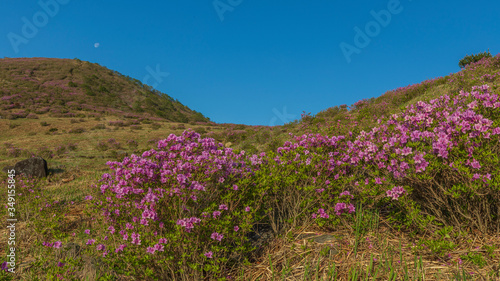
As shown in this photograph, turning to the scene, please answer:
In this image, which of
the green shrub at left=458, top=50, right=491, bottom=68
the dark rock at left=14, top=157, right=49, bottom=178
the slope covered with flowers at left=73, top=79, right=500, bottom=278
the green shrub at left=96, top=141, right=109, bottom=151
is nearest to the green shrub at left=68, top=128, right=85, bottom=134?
the green shrub at left=96, top=141, right=109, bottom=151

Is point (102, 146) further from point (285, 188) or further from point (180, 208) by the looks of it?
point (180, 208)

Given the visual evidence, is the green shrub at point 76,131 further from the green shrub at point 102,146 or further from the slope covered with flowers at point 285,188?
the slope covered with flowers at point 285,188

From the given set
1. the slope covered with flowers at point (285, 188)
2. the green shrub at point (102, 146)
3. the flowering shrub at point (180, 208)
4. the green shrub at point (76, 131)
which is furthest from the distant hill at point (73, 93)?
the slope covered with flowers at point (285, 188)

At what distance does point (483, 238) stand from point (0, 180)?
1377 centimetres

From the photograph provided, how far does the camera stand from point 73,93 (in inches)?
1607

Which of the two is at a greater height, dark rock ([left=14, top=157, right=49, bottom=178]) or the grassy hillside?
dark rock ([left=14, top=157, right=49, bottom=178])

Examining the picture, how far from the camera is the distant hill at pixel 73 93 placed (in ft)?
106

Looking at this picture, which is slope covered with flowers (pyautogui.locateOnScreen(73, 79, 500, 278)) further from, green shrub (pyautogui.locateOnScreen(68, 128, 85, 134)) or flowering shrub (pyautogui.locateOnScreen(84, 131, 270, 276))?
green shrub (pyautogui.locateOnScreen(68, 128, 85, 134))

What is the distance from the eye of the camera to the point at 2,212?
616 cm

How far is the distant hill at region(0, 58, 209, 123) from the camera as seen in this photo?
32250 millimetres

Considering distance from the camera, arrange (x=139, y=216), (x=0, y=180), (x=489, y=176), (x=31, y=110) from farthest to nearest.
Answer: (x=31, y=110) < (x=0, y=180) < (x=139, y=216) < (x=489, y=176)

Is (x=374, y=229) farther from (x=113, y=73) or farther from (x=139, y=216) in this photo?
(x=113, y=73)

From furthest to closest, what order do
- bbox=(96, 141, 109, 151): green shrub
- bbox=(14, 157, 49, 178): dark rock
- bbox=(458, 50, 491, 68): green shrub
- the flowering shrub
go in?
1. bbox=(458, 50, 491, 68): green shrub
2. bbox=(96, 141, 109, 151): green shrub
3. bbox=(14, 157, 49, 178): dark rock
4. the flowering shrub

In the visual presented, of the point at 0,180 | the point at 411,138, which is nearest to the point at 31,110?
the point at 0,180
